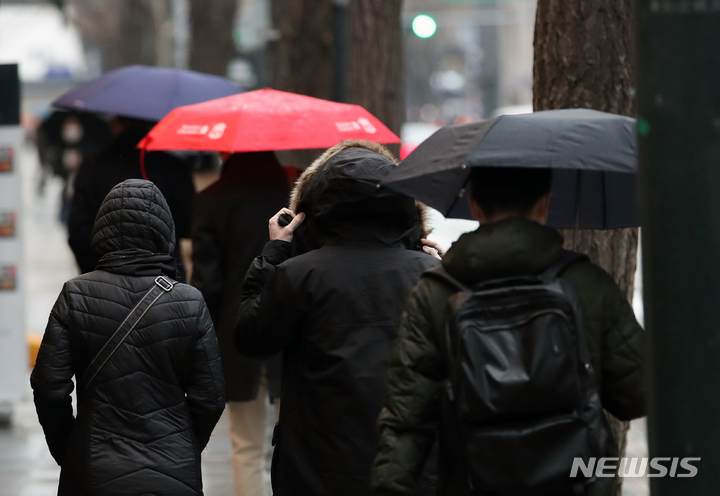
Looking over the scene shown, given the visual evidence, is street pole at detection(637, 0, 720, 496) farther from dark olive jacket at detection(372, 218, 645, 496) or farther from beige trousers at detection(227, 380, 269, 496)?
beige trousers at detection(227, 380, 269, 496)

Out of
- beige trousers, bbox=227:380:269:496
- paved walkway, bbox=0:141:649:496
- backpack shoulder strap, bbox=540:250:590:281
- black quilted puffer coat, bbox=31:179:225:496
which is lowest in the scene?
paved walkway, bbox=0:141:649:496

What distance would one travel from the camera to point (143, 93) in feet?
21.5

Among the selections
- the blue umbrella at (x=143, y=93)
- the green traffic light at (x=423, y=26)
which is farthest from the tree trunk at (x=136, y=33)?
the blue umbrella at (x=143, y=93)

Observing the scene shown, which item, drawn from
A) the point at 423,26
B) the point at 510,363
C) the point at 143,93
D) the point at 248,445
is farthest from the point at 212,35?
the point at 510,363

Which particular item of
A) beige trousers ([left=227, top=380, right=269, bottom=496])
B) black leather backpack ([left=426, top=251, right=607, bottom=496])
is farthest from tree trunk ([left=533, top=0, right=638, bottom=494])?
black leather backpack ([left=426, top=251, right=607, bottom=496])

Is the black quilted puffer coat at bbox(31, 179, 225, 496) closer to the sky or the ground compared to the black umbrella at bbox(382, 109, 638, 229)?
closer to the ground

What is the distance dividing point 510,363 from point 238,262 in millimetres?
2807

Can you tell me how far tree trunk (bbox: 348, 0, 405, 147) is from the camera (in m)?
8.61

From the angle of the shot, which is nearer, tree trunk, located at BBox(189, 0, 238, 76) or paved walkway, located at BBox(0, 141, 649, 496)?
paved walkway, located at BBox(0, 141, 649, 496)

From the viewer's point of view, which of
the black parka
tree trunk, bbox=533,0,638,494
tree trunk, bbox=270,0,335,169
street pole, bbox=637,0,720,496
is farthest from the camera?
tree trunk, bbox=270,0,335,169

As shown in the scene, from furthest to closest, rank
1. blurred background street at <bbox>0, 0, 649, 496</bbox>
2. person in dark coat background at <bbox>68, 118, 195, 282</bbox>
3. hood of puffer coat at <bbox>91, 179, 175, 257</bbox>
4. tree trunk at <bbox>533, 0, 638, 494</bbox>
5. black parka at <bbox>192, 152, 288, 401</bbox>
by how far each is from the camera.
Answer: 1. blurred background street at <bbox>0, 0, 649, 496</bbox>
2. person in dark coat background at <bbox>68, 118, 195, 282</bbox>
3. black parka at <bbox>192, 152, 288, 401</bbox>
4. tree trunk at <bbox>533, 0, 638, 494</bbox>
5. hood of puffer coat at <bbox>91, 179, 175, 257</bbox>

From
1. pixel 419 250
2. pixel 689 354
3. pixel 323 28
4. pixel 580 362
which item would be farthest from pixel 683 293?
pixel 323 28

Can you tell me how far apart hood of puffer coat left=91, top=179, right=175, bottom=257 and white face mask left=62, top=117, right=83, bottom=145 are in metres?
15.9

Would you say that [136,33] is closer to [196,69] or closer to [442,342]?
[196,69]
